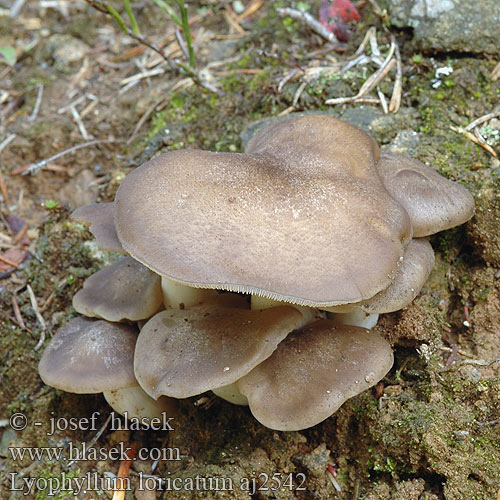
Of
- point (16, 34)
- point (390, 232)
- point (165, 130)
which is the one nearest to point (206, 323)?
point (390, 232)

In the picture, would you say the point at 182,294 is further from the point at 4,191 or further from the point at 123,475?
the point at 4,191

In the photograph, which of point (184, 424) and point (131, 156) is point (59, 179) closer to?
point (131, 156)

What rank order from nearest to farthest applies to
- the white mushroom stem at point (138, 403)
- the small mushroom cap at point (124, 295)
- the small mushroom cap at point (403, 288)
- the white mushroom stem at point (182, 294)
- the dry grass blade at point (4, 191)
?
1. the small mushroom cap at point (403, 288)
2. the white mushroom stem at point (182, 294)
3. the small mushroom cap at point (124, 295)
4. the white mushroom stem at point (138, 403)
5. the dry grass blade at point (4, 191)

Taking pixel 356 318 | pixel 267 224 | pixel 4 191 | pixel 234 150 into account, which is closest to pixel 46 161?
pixel 4 191

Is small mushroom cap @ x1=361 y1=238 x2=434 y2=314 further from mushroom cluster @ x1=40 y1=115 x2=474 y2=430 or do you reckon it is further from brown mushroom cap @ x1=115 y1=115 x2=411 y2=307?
brown mushroom cap @ x1=115 y1=115 x2=411 y2=307

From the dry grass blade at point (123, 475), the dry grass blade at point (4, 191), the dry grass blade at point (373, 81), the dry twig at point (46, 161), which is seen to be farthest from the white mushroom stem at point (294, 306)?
the dry grass blade at point (4, 191)

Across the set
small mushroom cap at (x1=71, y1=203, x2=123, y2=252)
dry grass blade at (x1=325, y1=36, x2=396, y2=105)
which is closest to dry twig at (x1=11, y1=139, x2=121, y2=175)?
small mushroom cap at (x1=71, y1=203, x2=123, y2=252)

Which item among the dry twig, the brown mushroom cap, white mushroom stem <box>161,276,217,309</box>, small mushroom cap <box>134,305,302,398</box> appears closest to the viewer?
the brown mushroom cap

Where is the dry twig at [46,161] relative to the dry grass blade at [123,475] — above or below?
above

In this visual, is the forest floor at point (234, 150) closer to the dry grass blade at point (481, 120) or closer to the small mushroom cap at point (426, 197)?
the dry grass blade at point (481, 120)
